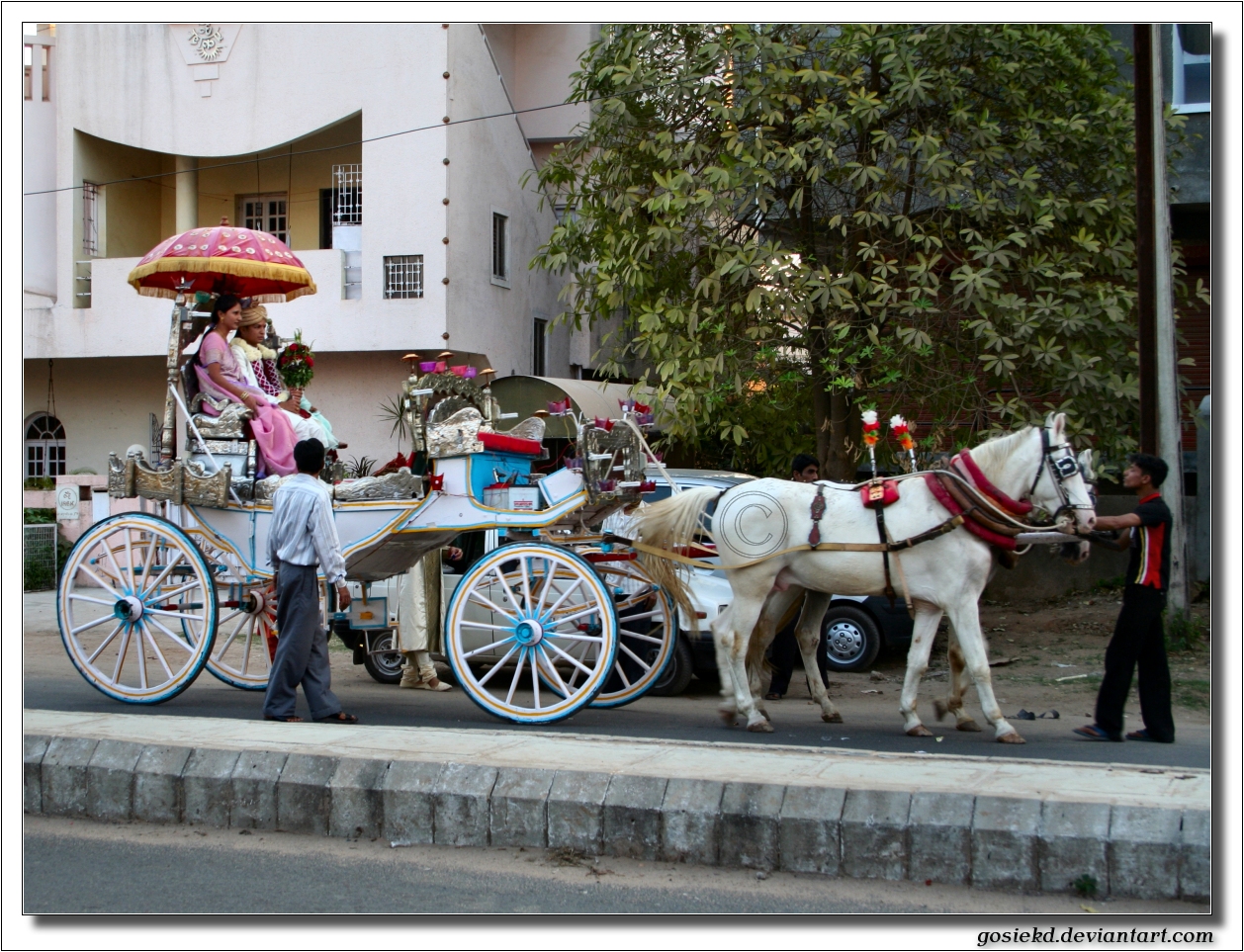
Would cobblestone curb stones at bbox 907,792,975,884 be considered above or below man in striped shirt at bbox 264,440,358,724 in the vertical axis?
below

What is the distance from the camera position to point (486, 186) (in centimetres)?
1805

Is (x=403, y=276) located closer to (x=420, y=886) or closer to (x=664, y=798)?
(x=664, y=798)

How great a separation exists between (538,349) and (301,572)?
13.2m

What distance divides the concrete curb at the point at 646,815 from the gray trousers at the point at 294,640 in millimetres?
1174

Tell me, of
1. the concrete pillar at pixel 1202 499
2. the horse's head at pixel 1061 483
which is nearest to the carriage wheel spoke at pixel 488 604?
the horse's head at pixel 1061 483

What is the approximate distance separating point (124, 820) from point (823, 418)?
346 inches

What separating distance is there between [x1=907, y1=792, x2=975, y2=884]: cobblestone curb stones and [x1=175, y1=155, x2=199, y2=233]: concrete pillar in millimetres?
16750

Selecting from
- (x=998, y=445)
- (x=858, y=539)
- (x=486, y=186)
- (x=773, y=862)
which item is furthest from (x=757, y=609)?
(x=486, y=186)

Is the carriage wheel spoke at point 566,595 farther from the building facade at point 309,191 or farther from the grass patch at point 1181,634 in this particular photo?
the building facade at point 309,191

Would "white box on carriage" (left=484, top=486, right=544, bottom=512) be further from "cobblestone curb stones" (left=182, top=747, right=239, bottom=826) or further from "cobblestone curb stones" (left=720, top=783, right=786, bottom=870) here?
"cobblestone curb stones" (left=720, top=783, right=786, bottom=870)

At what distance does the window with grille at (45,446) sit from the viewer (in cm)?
1992

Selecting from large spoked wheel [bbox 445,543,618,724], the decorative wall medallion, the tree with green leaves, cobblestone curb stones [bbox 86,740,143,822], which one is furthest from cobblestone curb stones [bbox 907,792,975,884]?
the decorative wall medallion

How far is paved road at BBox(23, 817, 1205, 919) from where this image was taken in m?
4.62

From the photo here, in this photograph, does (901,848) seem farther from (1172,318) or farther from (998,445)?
(1172,318)
